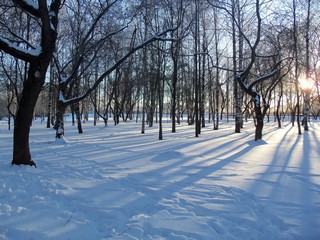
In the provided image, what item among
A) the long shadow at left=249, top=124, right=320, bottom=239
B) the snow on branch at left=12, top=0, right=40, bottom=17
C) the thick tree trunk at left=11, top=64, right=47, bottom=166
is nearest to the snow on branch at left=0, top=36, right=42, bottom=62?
the thick tree trunk at left=11, top=64, right=47, bottom=166

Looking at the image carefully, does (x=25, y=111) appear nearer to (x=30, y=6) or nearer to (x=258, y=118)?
(x=30, y=6)

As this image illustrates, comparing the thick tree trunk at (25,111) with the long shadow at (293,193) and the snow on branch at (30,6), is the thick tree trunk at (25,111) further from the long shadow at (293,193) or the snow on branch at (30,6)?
the long shadow at (293,193)

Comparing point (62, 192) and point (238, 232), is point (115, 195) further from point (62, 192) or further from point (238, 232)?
point (238, 232)

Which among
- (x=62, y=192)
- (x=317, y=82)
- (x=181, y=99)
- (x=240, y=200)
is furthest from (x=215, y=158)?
(x=181, y=99)

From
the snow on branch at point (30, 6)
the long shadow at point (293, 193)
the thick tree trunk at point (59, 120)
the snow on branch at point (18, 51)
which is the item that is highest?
the snow on branch at point (30, 6)

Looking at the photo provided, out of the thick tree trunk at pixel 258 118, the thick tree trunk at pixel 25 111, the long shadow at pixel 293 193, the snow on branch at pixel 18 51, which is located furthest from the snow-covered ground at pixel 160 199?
the thick tree trunk at pixel 258 118

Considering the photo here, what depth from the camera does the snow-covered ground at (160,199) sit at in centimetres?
361

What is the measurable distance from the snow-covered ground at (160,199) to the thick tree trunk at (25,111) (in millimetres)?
406

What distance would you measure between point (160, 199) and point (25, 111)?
464 cm

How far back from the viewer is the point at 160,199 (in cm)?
486

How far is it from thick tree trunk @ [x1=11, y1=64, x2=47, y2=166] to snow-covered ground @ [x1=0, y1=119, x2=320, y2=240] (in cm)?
41

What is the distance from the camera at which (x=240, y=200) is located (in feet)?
15.9

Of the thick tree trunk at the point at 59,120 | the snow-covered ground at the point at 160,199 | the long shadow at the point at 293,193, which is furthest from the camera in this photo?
the thick tree trunk at the point at 59,120

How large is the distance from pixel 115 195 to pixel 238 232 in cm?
237
